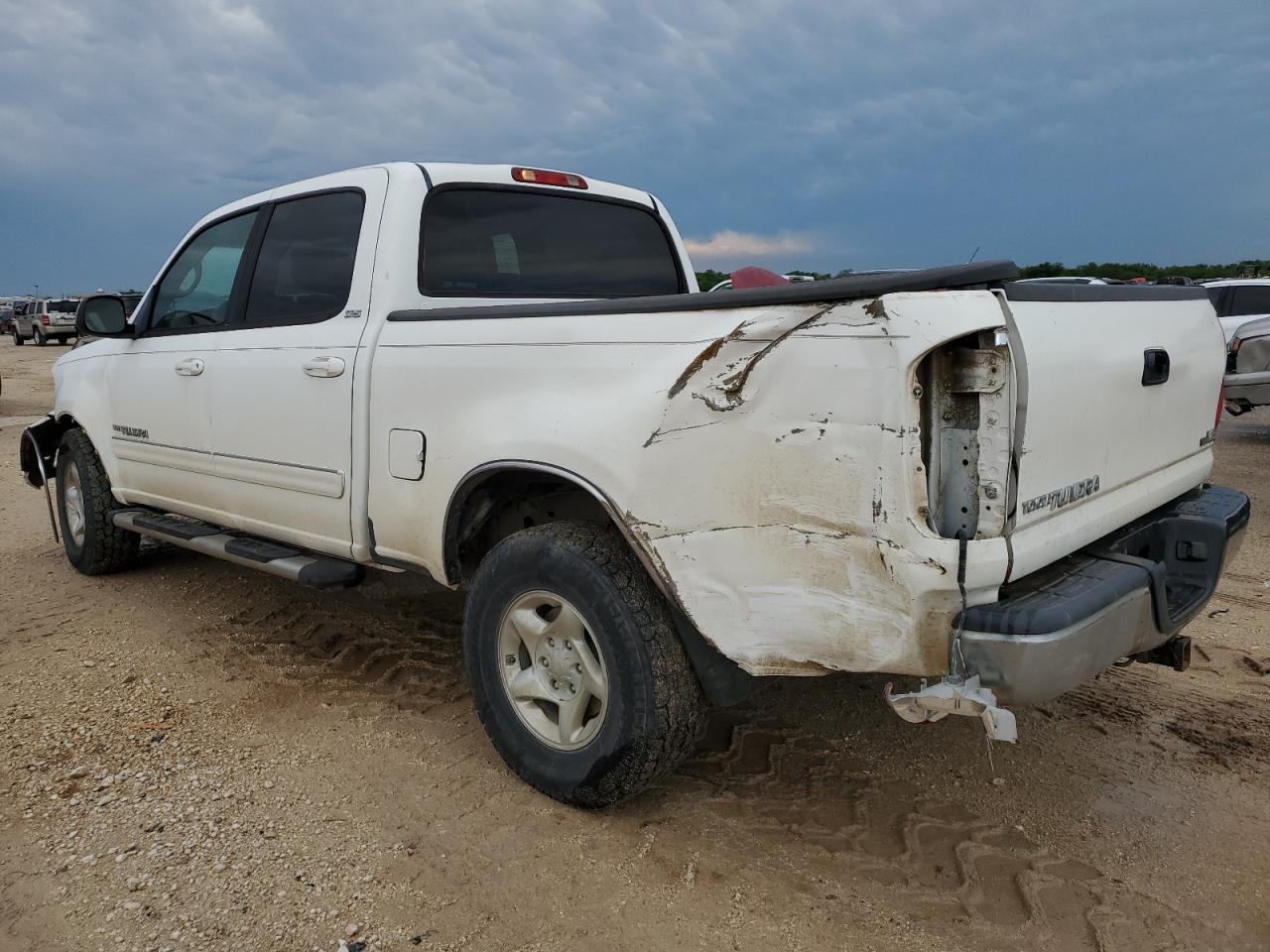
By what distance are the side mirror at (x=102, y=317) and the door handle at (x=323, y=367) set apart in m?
1.81

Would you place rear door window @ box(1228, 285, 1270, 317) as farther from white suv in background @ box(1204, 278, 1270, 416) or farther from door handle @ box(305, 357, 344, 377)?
door handle @ box(305, 357, 344, 377)

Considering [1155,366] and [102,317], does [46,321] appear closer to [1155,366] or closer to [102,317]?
→ [102,317]

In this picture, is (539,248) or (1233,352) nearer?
(539,248)

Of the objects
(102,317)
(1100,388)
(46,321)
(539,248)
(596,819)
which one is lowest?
(596,819)

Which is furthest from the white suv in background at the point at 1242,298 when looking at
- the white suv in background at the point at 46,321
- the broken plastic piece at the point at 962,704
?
the white suv in background at the point at 46,321

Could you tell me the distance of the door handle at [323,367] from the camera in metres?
3.48

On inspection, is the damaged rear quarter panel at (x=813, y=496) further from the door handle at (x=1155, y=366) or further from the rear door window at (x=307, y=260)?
the rear door window at (x=307, y=260)


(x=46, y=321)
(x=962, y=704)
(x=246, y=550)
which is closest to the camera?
(x=962, y=704)

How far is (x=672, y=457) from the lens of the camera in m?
2.52

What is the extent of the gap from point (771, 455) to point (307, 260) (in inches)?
95.8

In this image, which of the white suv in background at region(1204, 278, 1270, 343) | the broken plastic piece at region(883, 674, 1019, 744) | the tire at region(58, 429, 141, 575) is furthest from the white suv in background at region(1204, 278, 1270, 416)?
the tire at region(58, 429, 141, 575)

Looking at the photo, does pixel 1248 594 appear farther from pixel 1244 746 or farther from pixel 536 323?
pixel 536 323

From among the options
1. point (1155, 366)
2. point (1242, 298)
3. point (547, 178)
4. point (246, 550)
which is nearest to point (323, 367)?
point (246, 550)

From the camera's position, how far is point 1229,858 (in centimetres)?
273
